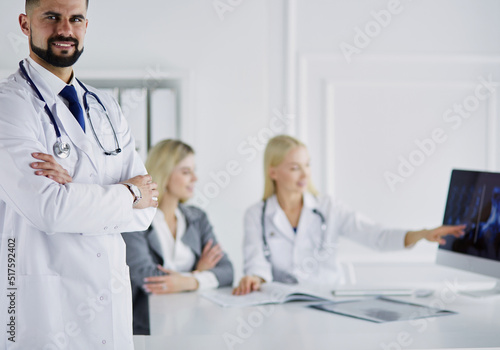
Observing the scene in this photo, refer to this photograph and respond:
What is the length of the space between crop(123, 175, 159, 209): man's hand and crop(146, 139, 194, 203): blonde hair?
4.01ft

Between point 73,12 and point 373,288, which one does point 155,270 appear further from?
point 73,12

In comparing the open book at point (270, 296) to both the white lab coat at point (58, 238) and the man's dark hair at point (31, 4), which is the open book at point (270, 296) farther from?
the man's dark hair at point (31, 4)

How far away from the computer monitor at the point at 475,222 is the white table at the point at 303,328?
0.46 ft

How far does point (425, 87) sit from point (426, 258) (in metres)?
1.00

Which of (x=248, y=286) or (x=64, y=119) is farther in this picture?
(x=248, y=286)

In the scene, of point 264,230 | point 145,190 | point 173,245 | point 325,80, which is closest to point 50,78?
point 145,190

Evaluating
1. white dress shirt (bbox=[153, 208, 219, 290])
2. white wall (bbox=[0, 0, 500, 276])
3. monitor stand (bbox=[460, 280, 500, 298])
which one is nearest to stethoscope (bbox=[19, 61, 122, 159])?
white dress shirt (bbox=[153, 208, 219, 290])

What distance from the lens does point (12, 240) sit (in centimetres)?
157

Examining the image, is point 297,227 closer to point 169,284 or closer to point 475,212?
point 169,284

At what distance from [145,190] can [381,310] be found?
0.92 meters

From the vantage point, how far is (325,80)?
12.0 feet

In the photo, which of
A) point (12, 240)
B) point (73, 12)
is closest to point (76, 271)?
point (12, 240)

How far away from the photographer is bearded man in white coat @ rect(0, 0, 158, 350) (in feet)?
5.00

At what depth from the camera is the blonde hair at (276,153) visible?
3.04 metres
